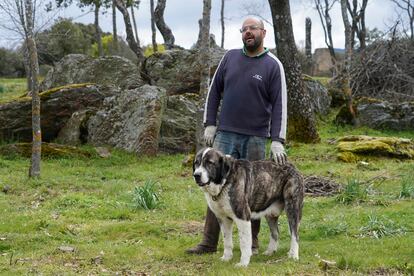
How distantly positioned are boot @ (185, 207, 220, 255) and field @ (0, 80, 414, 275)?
0.49 feet

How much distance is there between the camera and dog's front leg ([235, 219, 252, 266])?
285 inches

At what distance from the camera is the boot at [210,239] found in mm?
8227

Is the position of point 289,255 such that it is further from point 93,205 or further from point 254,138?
point 93,205

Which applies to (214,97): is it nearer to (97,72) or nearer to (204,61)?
(204,61)

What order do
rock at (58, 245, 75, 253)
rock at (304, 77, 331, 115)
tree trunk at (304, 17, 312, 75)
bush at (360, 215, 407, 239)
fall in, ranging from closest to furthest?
1. rock at (58, 245, 75, 253)
2. bush at (360, 215, 407, 239)
3. rock at (304, 77, 331, 115)
4. tree trunk at (304, 17, 312, 75)

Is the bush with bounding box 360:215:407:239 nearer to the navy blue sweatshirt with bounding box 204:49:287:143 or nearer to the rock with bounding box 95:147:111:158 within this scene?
the navy blue sweatshirt with bounding box 204:49:287:143

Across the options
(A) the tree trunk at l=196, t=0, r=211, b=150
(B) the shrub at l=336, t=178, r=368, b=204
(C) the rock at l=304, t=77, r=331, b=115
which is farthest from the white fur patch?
(C) the rock at l=304, t=77, r=331, b=115

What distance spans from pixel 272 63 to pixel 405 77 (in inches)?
770

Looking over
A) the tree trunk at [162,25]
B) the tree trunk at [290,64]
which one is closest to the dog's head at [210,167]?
the tree trunk at [290,64]

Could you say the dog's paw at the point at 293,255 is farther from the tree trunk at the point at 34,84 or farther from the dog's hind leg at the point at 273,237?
the tree trunk at the point at 34,84

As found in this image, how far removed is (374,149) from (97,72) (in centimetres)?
1075

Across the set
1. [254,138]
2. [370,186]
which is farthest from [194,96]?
[254,138]

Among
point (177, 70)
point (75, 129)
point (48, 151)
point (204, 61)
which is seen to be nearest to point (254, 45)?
point (204, 61)

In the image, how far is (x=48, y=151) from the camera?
1717 centimetres
